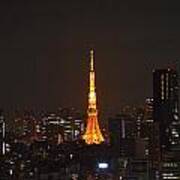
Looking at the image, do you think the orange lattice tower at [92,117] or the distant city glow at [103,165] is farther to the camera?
the orange lattice tower at [92,117]

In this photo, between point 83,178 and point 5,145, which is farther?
point 5,145

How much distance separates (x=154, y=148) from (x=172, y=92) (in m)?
4.29

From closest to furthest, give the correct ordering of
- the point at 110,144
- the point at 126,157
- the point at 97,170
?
the point at 97,170, the point at 126,157, the point at 110,144

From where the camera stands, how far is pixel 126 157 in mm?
19953

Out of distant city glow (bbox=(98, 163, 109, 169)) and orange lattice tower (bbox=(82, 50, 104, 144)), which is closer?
distant city glow (bbox=(98, 163, 109, 169))

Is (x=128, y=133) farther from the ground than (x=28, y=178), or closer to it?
farther from the ground

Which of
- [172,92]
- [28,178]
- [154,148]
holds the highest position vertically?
[172,92]

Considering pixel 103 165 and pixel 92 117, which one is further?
pixel 92 117

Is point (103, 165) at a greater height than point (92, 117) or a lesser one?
lesser

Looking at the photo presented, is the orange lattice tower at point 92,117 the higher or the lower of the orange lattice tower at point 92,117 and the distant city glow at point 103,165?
the higher

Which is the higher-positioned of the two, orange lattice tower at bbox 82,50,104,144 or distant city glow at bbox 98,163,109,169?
orange lattice tower at bbox 82,50,104,144

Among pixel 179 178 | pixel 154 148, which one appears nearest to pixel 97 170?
pixel 179 178

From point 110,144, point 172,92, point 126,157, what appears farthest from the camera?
point 172,92

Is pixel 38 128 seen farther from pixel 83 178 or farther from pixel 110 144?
pixel 83 178
